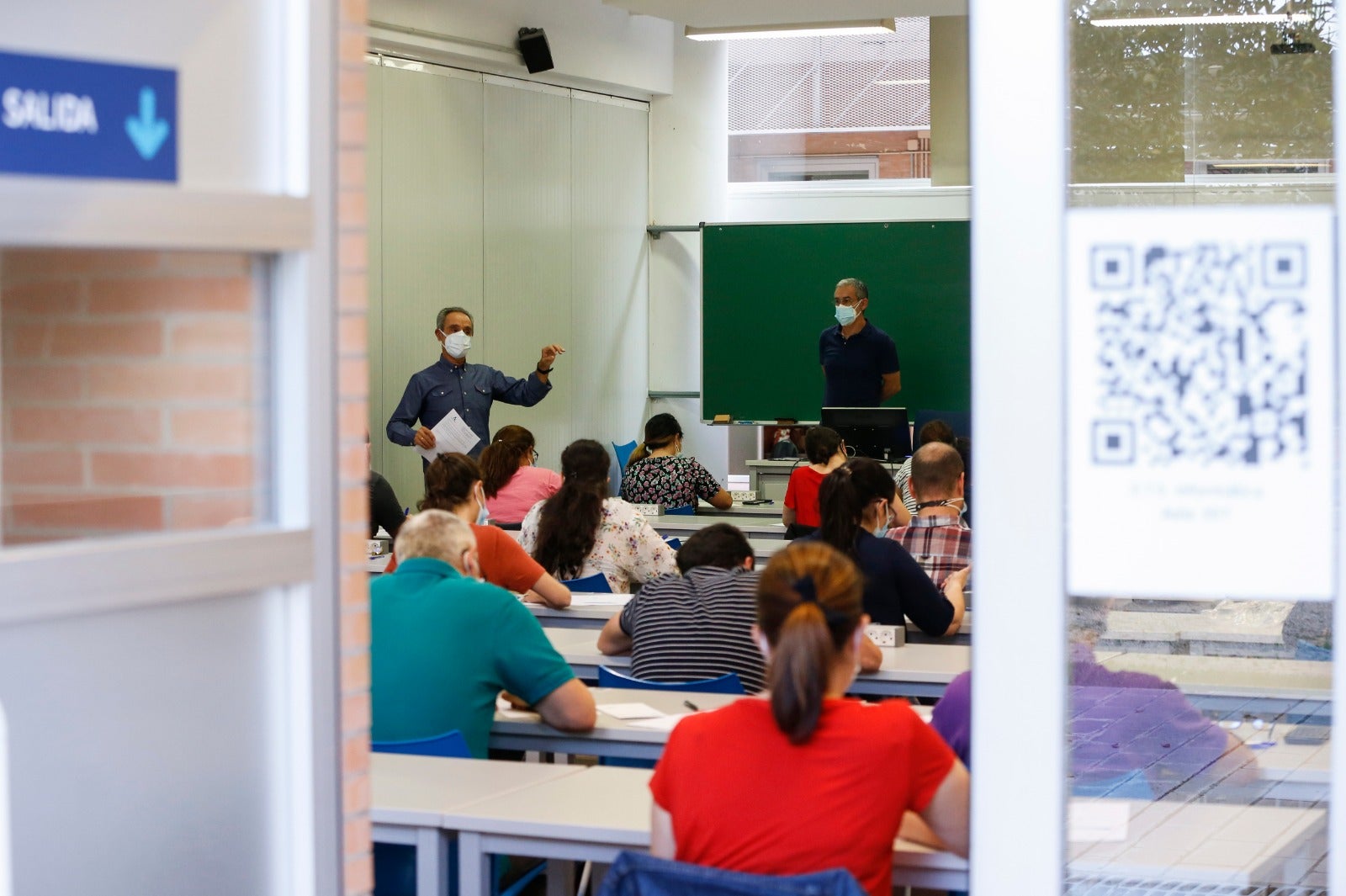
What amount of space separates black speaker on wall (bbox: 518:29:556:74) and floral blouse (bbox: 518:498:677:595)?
496 centimetres

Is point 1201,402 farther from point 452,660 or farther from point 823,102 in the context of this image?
point 823,102

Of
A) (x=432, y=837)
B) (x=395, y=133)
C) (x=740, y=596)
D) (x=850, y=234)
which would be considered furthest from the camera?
(x=850, y=234)

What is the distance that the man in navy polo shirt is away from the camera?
29.1 ft

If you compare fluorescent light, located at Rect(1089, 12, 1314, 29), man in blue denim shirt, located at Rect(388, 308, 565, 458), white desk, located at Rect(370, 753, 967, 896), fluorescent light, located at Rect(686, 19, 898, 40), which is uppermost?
fluorescent light, located at Rect(686, 19, 898, 40)

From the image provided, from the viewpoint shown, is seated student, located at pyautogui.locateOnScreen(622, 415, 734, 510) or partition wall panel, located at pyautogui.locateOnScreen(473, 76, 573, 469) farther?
partition wall panel, located at pyautogui.locateOnScreen(473, 76, 573, 469)

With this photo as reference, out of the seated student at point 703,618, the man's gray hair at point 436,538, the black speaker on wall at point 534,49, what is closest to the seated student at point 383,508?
the seated student at point 703,618

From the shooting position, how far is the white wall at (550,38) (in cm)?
868

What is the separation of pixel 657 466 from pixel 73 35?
19.5 ft

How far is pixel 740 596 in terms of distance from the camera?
3857 mm

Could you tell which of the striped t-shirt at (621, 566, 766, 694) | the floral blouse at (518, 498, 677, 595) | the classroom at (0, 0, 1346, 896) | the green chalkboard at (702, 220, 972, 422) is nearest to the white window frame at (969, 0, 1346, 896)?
the classroom at (0, 0, 1346, 896)

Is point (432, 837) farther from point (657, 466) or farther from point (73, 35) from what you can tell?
point (657, 466)

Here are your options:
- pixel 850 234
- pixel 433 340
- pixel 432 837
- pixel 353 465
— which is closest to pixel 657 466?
pixel 433 340

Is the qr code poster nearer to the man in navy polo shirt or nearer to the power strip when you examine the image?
the power strip

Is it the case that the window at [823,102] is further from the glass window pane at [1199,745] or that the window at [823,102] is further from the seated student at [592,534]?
the glass window pane at [1199,745]
